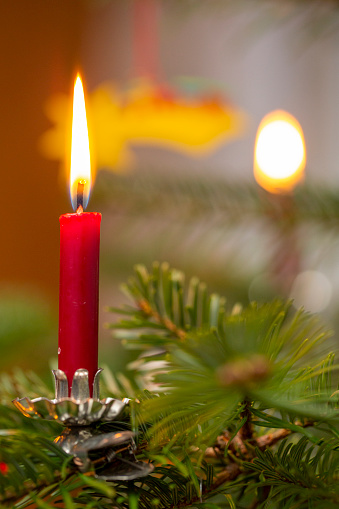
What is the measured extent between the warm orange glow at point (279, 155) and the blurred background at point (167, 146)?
25 mm

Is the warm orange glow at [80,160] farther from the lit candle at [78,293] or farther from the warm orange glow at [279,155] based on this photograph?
the warm orange glow at [279,155]

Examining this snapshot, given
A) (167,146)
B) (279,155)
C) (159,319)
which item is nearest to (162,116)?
(279,155)

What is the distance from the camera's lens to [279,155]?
559 millimetres

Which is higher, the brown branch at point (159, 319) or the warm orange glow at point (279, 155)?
the warm orange glow at point (279, 155)

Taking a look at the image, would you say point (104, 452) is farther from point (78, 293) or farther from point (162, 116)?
point (162, 116)

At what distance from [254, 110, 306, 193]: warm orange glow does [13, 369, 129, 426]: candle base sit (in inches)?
13.5

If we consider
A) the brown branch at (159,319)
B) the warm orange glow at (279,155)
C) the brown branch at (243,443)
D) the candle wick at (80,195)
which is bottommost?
the brown branch at (243,443)

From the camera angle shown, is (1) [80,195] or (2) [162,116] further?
(2) [162,116]

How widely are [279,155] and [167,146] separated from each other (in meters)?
0.80

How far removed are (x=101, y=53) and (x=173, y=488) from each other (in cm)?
133

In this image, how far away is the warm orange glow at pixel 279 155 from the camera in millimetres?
491

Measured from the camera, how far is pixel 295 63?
1.52 m

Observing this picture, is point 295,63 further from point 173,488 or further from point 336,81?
point 173,488

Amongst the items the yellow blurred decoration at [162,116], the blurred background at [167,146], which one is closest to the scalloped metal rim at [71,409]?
the blurred background at [167,146]
